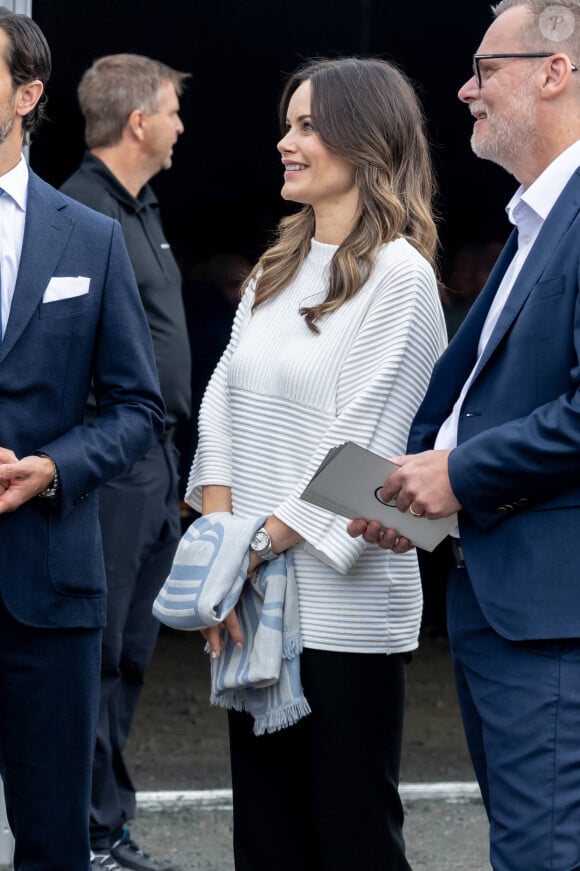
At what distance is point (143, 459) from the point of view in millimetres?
4379

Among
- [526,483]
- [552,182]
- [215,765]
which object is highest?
[552,182]

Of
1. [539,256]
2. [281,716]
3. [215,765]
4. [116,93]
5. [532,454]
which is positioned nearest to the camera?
[532,454]

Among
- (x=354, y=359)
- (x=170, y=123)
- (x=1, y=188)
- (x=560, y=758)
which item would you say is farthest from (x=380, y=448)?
(x=170, y=123)

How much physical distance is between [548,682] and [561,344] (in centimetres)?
58

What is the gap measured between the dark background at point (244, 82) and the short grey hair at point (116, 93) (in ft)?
5.77

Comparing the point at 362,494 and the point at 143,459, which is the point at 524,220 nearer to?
the point at 362,494

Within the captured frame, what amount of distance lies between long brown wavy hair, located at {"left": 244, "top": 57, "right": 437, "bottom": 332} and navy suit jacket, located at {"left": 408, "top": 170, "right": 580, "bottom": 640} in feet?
1.70

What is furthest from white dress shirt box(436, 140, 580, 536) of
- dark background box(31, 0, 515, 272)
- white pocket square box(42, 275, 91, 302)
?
dark background box(31, 0, 515, 272)

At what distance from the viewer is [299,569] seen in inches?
114

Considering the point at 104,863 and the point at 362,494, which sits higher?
the point at 362,494

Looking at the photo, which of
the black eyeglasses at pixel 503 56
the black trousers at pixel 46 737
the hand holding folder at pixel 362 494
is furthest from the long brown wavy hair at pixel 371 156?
the black trousers at pixel 46 737

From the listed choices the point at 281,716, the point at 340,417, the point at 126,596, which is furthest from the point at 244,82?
the point at 281,716

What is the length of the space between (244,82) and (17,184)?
16.0 feet

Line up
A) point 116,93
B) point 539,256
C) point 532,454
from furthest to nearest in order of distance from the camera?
point 116,93
point 539,256
point 532,454
